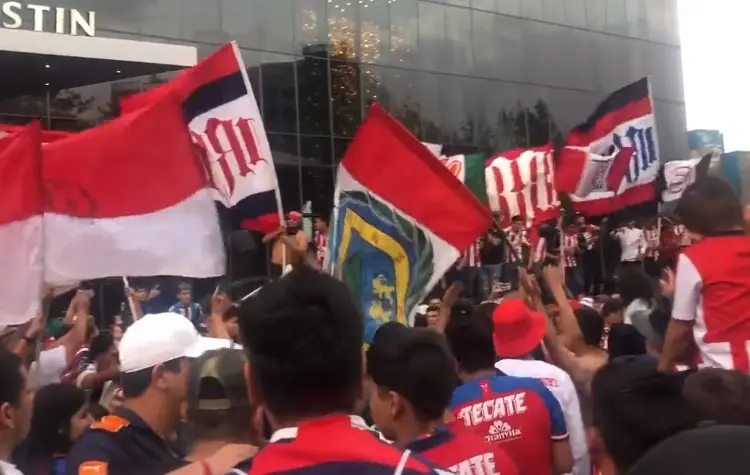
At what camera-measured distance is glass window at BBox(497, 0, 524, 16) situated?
26.0 m

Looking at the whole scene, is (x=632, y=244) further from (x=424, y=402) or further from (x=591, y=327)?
(x=424, y=402)

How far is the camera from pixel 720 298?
385cm

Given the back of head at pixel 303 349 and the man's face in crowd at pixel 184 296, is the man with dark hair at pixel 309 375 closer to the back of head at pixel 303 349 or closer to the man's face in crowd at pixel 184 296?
the back of head at pixel 303 349

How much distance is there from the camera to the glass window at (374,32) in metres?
22.6

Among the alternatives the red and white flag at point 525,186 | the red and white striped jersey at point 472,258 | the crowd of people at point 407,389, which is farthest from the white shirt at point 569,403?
the red and white striped jersey at point 472,258

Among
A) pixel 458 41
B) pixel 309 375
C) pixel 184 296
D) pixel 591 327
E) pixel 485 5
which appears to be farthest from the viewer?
pixel 485 5

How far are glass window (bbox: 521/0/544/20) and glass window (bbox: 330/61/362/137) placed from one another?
265 inches

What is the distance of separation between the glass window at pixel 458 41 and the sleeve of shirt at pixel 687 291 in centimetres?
2089

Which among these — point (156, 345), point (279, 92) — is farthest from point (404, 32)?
point (156, 345)

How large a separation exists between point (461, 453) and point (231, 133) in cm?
330

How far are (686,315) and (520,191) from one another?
8.45 m

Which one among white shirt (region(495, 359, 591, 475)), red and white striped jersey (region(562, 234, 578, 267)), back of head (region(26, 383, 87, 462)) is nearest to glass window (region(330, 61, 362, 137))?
red and white striped jersey (region(562, 234, 578, 267))

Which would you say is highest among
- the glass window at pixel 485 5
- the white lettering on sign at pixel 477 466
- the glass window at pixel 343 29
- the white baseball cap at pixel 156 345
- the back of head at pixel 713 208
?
the glass window at pixel 485 5

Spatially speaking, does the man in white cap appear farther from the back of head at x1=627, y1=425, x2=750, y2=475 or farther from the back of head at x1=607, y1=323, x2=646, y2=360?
the back of head at x1=607, y1=323, x2=646, y2=360
